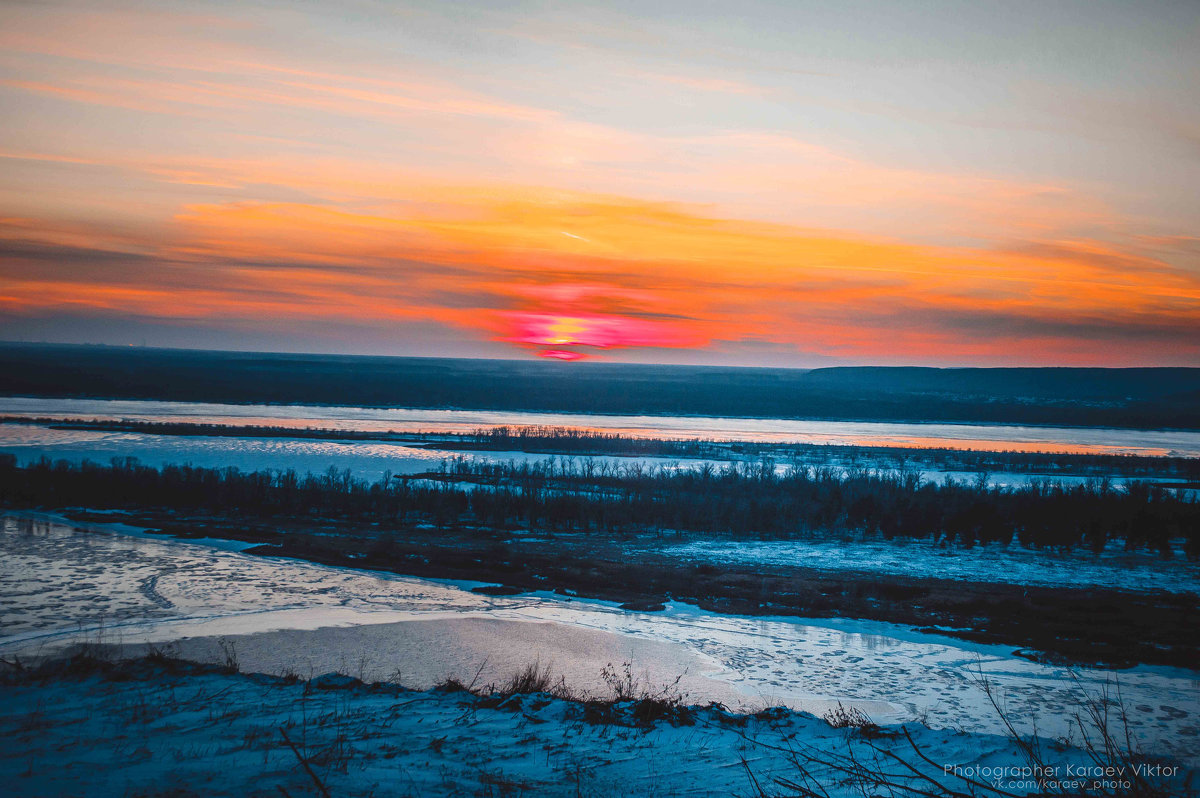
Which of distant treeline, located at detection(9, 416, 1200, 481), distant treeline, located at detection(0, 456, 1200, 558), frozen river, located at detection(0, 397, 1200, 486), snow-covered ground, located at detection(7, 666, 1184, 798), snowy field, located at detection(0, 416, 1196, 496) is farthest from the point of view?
distant treeline, located at detection(9, 416, 1200, 481)

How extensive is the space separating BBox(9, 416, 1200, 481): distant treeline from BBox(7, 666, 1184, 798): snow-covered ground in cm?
3109

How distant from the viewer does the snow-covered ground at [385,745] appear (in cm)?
587

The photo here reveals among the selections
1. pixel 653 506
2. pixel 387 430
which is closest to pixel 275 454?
pixel 387 430

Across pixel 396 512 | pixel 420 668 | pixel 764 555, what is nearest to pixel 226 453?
pixel 396 512

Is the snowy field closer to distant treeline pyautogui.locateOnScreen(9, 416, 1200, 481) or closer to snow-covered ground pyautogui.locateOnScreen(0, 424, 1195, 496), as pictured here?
snow-covered ground pyautogui.locateOnScreen(0, 424, 1195, 496)

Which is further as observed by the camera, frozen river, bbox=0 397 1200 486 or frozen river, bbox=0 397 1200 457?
frozen river, bbox=0 397 1200 457

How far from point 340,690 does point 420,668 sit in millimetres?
2127

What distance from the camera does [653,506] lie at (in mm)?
24938

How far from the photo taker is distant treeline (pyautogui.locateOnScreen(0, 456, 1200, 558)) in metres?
23.0

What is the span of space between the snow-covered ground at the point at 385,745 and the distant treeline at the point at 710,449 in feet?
102

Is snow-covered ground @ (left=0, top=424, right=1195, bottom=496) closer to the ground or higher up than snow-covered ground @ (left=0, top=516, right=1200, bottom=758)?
higher up

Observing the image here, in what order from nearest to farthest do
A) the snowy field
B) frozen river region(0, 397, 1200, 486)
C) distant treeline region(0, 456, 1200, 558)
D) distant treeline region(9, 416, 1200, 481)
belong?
1. distant treeline region(0, 456, 1200, 558)
2. the snowy field
3. frozen river region(0, 397, 1200, 486)
4. distant treeline region(9, 416, 1200, 481)

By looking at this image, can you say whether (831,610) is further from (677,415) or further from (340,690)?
(677,415)

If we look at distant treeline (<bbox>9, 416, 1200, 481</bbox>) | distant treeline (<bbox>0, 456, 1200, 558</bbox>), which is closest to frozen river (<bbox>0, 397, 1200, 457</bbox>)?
distant treeline (<bbox>9, 416, 1200, 481</bbox>)
